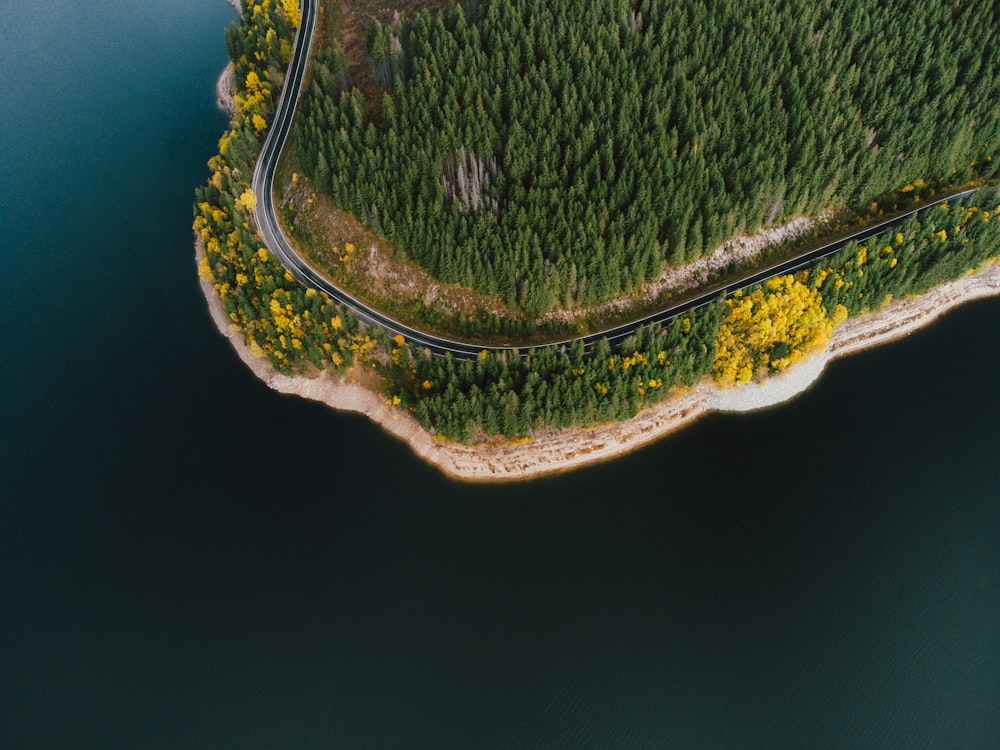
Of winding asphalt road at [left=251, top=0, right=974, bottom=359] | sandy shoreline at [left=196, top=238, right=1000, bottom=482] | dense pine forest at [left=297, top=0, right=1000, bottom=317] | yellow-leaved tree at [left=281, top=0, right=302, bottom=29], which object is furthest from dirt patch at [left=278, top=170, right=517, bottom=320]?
yellow-leaved tree at [left=281, top=0, right=302, bottom=29]

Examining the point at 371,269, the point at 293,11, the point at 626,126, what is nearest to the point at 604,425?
the point at 371,269

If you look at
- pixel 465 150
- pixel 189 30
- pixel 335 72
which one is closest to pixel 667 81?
pixel 465 150

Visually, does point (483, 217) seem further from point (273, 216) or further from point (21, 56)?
point (21, 56)

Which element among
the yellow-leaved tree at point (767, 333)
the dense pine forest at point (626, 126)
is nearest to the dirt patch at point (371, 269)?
the dense pine forest at point (626, 126)

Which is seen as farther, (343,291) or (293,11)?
(293,11)

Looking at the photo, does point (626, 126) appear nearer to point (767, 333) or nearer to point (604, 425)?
point (767, 333)

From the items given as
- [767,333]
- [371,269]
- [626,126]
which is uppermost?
[626,126]

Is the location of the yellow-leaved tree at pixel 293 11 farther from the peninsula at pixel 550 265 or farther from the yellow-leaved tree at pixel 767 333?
the yellow-leaved tree at pixel 767 333
